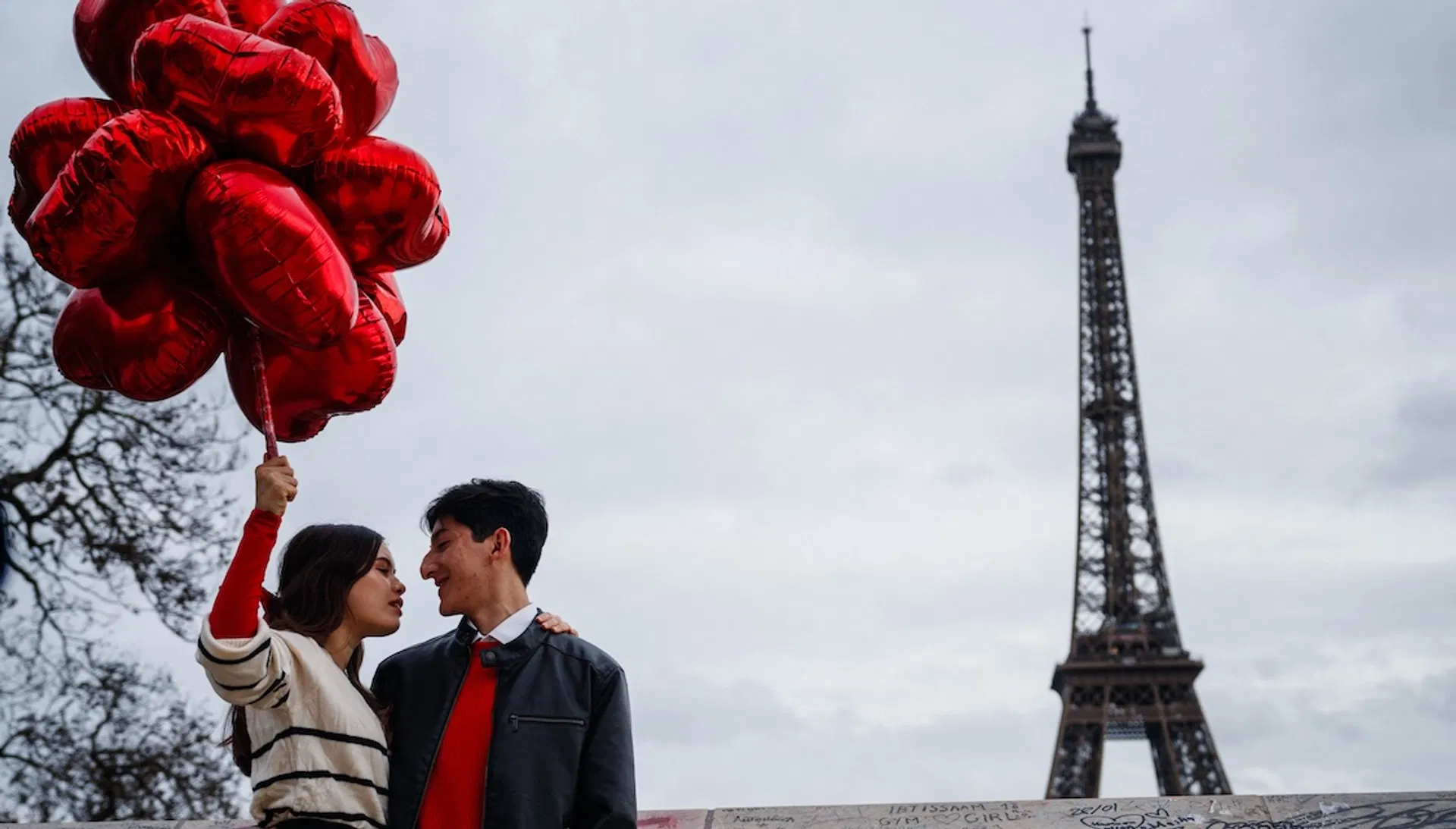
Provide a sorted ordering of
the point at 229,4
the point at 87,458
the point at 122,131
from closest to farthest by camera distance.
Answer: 1. the point at 122,131
2. the point at 229,4
3. the point at 87,458

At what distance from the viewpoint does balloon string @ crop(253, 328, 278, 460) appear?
11.1 ft

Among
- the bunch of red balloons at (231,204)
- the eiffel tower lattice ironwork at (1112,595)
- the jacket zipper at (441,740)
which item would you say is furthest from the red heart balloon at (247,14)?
the eiffel tower lattice ironwork at (1112,595)

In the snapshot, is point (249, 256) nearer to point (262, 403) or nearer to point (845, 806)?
point (262, 403)

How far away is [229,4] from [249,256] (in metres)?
0.81

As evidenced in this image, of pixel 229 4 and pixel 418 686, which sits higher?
pixel 229 4

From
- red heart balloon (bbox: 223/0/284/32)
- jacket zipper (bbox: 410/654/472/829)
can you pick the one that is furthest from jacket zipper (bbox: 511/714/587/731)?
red heart balloon (bbox: 223/0/284/32)

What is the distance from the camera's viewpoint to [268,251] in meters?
3.21

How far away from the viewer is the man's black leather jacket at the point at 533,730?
127 inches

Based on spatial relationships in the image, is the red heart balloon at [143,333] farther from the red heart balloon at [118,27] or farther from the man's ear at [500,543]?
the man's ear at [500,543]

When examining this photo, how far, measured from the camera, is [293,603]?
3385 mm

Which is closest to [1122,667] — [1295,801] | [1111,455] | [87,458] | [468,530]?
[1111,455]

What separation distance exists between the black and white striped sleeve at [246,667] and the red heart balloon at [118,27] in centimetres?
124

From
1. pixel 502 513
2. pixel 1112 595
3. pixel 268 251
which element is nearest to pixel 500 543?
pixel 502 513

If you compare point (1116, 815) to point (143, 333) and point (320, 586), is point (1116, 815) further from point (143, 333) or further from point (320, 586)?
point (143, 333)
